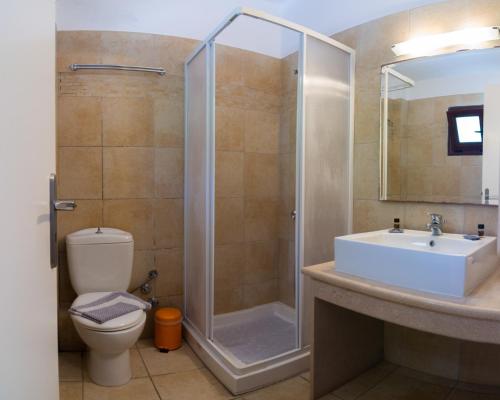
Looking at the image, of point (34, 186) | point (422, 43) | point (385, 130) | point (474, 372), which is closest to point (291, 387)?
point (474, 372)

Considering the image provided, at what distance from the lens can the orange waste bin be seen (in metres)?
2.43

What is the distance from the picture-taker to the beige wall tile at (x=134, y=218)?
8.23 feet

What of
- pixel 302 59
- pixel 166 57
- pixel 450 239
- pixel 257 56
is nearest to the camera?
pixel 450 239

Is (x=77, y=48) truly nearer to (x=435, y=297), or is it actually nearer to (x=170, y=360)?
Result: (x=170, y=360)

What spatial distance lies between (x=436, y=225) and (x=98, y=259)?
202 cm

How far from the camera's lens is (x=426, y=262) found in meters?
1.39

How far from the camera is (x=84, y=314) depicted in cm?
194

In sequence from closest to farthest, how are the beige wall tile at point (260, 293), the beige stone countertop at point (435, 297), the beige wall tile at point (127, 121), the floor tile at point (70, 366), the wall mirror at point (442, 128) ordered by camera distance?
the beige stone countertop at point (435, 297) < the wall mirror at point (442, 128) < the floor tile at point (70, 366) < the beige wall tile at point (127, 121) < the beige wall tile at point (260, 293)

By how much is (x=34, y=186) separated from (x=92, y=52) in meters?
1.97

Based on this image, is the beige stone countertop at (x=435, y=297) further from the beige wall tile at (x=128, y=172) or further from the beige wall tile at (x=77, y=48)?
the beige wall tile at (x=77, y=48)

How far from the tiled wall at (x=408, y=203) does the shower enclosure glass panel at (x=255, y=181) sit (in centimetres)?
68

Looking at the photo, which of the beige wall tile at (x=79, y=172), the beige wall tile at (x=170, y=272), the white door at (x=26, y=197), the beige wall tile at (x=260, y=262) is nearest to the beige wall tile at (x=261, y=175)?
the beige wall tile at (x=260, y=262)

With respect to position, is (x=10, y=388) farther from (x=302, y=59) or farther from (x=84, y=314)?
(x=302, y=59)

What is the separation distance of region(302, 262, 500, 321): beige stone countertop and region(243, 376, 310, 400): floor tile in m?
0.71
